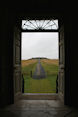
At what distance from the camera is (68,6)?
478 centimetres

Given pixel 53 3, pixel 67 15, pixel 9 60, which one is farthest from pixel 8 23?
pixel 67 15

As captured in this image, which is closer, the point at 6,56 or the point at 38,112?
the point at 38,112

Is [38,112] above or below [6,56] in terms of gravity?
below

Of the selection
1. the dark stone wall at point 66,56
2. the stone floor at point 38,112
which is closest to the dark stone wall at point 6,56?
the dark stone wall at point 66,56

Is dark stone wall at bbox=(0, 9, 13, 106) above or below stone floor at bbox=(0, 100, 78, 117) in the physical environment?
above

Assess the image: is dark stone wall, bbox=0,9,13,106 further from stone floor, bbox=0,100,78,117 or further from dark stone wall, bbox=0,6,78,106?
stone floor, bbox=0,100,78,117

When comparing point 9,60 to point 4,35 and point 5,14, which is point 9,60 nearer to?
point 4,35

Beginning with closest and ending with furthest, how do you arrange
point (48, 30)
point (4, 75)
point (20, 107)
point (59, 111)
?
point (59, 111) < point (20, 107) < point (4, 75) < point (48, 30)

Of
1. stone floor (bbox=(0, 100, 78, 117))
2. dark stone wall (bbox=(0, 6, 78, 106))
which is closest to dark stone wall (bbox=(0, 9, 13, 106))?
dark stone wall (bbox=(0, 6, 78, 106))

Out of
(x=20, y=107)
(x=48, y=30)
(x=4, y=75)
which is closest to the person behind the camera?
(x=20, y=107)

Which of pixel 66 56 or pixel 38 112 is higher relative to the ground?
pixel 66 56

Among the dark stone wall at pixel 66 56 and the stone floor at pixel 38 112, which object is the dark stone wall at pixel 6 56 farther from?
the stone floor at pixel 38 112

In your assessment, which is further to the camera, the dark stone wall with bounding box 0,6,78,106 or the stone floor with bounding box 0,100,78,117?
the dark stone wall with bounding box 0,6,78,106

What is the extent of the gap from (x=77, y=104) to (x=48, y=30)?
128 inches
